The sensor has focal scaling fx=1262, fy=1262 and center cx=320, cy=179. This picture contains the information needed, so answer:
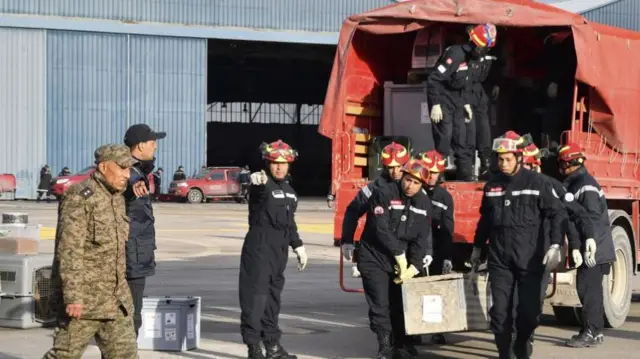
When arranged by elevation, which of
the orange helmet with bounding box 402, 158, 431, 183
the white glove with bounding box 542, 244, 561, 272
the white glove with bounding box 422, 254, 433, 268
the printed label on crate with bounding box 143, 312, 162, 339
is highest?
the orange helmet with bounding box 402, 158, 431, 183

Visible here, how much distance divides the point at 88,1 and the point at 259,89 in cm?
2189

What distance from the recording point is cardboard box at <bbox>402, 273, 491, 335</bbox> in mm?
10617

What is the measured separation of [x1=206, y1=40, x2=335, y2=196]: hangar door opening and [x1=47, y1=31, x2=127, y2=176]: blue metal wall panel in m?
9.55

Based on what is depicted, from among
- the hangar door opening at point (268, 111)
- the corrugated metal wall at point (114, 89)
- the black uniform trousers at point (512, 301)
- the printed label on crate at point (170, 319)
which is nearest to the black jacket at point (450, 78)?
the black uniform trousers at point (512, 301)

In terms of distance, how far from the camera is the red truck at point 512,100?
41.8ft

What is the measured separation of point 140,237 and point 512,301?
3.06 metres

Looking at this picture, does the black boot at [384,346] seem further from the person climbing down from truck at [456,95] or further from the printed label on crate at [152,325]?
the person climbing down from truck at [456,95]

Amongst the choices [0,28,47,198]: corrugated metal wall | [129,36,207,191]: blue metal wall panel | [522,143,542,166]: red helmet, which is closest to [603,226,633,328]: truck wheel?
[522,143,542,166]: red helmet

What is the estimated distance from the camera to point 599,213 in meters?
12.0

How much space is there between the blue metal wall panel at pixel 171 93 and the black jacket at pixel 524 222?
3952 cm

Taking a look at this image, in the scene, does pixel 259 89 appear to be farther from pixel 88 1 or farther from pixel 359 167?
pixel 359 167

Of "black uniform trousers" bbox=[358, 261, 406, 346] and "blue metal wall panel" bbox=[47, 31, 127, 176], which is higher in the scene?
"blue metal wall panel" bbox=[47, 31, 127, 176]

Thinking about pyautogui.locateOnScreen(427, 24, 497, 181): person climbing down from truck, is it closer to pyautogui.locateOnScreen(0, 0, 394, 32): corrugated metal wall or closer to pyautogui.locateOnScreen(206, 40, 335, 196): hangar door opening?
pyautogui.locateOnScreen(0, 0, 394, 32): corrugated metal wall

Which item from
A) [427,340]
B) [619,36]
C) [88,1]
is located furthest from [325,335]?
[88,1]
